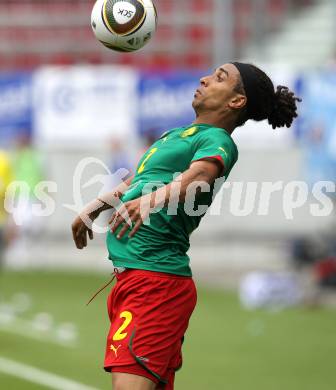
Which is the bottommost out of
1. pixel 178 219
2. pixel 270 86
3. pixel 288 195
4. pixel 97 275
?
pixel 97 275

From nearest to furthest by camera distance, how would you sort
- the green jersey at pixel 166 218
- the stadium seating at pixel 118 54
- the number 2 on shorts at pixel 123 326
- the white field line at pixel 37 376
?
the number 2 on shorts at pixel 123 326, the green jersey at pixel 166 218, the white field line at pixel 37 376, the stadium seating at pixel 118 54

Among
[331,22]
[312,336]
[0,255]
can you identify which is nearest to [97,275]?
[0,255]

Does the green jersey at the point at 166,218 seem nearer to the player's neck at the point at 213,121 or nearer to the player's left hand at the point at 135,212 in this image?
the player's neck at the point at 213,121

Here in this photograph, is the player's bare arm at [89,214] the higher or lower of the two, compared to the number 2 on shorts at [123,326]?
higher

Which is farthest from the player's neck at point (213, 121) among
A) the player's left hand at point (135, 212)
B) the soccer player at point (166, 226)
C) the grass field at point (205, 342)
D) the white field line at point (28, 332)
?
the white field line at point (28, 332)

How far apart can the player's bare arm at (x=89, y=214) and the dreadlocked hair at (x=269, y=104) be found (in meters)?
0.79

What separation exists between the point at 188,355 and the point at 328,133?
6.26 metres

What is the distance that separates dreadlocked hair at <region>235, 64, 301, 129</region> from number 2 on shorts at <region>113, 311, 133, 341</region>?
4.01ft

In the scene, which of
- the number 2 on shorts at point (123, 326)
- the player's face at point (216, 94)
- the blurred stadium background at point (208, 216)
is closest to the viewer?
the number 2 on shorts at point (123, 326)

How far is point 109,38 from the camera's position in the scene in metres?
6.77

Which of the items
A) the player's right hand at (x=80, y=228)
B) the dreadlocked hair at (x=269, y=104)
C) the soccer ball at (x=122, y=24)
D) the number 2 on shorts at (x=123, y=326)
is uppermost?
the soccer ball at (x=122, y=24)

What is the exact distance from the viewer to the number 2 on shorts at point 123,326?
560cm

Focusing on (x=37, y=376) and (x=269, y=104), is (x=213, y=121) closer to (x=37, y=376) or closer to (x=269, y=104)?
(x=269, y=104)

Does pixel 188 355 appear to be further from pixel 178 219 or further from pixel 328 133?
pixel 328 133
